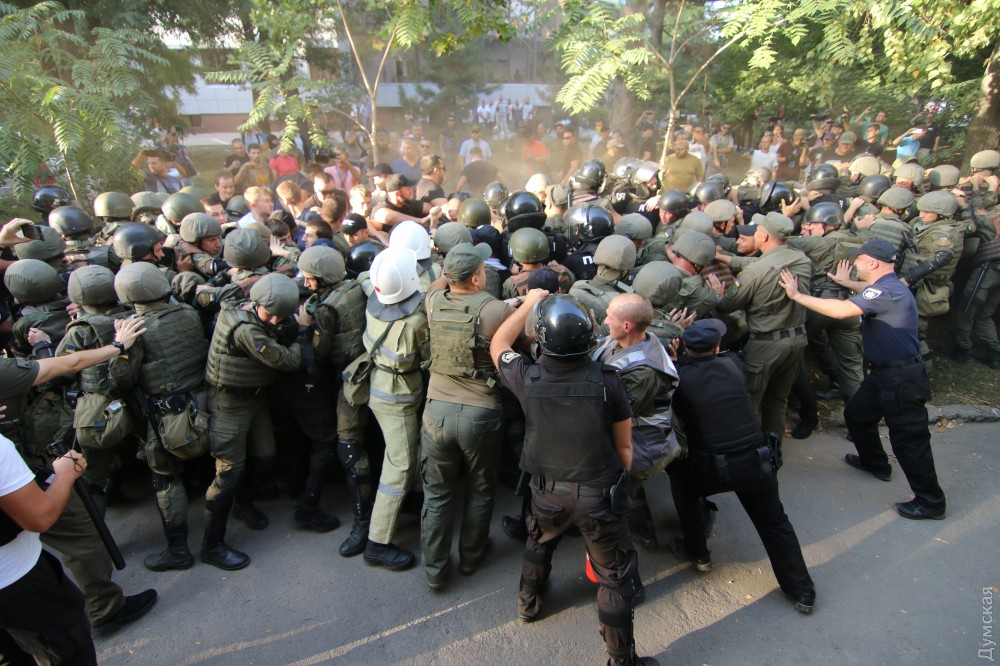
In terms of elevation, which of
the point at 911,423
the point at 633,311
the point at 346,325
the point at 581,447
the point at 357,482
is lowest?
the point at 357,482

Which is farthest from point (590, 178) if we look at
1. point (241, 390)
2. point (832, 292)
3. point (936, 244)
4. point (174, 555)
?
point (174, 555)

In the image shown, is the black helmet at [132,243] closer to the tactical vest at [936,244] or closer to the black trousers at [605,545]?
the black trousers at [605,545]

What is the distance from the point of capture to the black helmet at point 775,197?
694 cm

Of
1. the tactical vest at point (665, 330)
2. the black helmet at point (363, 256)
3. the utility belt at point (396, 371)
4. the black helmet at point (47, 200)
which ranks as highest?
the black helmet at point (47, 200)

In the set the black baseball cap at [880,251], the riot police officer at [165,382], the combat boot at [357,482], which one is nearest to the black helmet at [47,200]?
the riot police officer at [165,382]

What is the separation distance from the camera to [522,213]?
219 inches

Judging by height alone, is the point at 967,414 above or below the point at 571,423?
below

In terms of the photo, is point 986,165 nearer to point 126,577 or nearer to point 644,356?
point 644,356

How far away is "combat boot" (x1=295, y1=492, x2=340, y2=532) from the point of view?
441 cm

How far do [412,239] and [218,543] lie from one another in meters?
2.65

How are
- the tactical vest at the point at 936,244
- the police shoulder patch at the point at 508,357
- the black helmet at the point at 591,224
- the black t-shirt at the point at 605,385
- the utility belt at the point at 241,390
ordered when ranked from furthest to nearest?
the tactical vest at the point at 936,244
the black helmet at the point at 591,224
the utility belt at the point at 241,390
the police shoulder patch at the point at 508,357
the black t-shirt at the point at 605,385

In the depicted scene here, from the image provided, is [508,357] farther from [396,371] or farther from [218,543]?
[218,543]

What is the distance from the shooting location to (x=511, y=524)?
173 inches

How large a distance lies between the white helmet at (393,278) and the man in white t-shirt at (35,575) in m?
1.84
